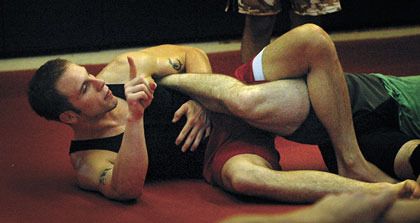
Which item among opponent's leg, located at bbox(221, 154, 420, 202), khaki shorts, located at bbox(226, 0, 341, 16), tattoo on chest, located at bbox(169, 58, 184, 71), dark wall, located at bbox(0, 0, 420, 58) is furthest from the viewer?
dark wall, located at bbox(0, 0, 420, 58)

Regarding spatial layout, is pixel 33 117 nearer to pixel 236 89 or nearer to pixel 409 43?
pixel 236 89

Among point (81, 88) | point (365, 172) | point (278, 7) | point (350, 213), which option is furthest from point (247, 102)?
point (350, 213)

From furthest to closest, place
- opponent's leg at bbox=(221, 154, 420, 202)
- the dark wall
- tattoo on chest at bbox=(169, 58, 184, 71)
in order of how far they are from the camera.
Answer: the dark wall → tattoo on chest at bbox=(169, 58, 184, 71) → opponent's leg at bbox=(221, 154, 420, 202)

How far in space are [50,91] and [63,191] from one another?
0.33 metres

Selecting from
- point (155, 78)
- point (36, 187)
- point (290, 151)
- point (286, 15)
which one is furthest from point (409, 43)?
point (36, 187)

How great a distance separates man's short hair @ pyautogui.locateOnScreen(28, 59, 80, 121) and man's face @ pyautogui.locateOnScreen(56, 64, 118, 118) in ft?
0.05

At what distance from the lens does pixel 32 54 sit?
4.95m

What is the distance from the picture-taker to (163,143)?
9.05ft

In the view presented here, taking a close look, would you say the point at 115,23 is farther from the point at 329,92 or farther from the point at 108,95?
the point at 329,92

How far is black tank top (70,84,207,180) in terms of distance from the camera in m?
2.74

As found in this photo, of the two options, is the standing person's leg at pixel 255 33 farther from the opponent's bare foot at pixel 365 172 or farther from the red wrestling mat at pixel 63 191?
the opponent's bare foot at pixel 365 172

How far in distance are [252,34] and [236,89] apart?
1.12 m

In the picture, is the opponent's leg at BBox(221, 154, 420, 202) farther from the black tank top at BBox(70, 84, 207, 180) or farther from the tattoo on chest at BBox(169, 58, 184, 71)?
the tattoo on chest at BBox(169, 58, 184, 71)

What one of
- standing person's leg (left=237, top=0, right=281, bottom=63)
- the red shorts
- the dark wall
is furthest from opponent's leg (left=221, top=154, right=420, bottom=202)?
the dark wall
